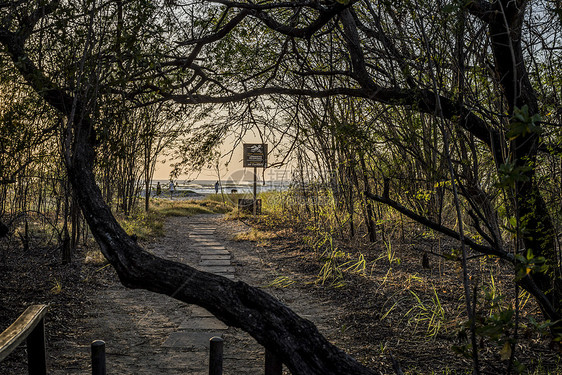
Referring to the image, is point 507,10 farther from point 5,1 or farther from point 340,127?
point 5,1

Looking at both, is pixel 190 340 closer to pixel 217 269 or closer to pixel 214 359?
pixel 214 359

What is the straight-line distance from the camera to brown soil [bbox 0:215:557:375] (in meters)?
3.32

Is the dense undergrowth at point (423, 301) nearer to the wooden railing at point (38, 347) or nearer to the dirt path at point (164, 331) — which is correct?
the dirt path at point (164, 331)

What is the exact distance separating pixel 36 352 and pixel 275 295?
119 inches

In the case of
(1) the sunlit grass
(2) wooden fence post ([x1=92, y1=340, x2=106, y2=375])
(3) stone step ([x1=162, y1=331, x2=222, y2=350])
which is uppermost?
(2) wooden fence post ([x1=92, y1=340, x2=106, y2=375])

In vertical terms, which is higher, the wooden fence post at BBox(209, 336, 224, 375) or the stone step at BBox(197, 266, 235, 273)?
the wooden fence post at BBox(209, 336, 224, 375)

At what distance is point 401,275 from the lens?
534cm

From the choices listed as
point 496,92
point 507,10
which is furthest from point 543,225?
point 507,10

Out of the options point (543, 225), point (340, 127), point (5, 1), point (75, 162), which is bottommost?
point (543, 225)

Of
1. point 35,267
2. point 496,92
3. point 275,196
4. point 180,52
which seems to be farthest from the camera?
point 275,196

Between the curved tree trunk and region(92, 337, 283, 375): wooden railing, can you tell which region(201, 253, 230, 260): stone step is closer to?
the curved tree trunk

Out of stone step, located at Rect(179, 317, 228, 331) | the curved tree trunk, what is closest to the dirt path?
stone step, located at Rect(179, 317, 228, 331)

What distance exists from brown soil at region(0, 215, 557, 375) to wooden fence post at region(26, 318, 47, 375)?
0.75 m

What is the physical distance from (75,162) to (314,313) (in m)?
2.72
